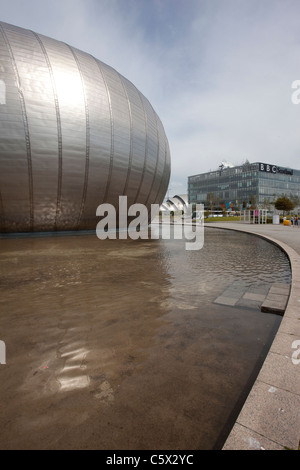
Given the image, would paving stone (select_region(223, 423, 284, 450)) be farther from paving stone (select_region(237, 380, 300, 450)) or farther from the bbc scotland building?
the bbc scotland building

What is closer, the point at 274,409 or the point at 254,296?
the point at 274,409

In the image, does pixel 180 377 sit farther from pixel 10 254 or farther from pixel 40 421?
pixel 10 254

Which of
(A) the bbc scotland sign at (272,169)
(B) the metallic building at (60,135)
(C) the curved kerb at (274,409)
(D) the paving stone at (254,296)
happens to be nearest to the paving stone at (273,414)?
(C) the curved kerb at (274,409)

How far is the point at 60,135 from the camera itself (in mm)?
12242

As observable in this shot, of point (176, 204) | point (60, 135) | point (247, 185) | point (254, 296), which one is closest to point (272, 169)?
point (247, 185)

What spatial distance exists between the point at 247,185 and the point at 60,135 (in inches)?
3742

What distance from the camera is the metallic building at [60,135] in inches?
452

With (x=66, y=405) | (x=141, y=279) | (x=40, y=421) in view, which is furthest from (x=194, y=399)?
(x=141, y=279)

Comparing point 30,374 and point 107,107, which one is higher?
point 107,107

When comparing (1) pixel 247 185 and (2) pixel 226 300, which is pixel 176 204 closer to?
(1) pixel 247 185

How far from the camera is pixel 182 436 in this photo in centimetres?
158

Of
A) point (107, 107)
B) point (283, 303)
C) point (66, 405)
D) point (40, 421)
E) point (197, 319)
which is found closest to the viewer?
point (40, 421)

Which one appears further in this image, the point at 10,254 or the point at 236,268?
the point at 10,254

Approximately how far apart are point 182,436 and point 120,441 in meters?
0.39
